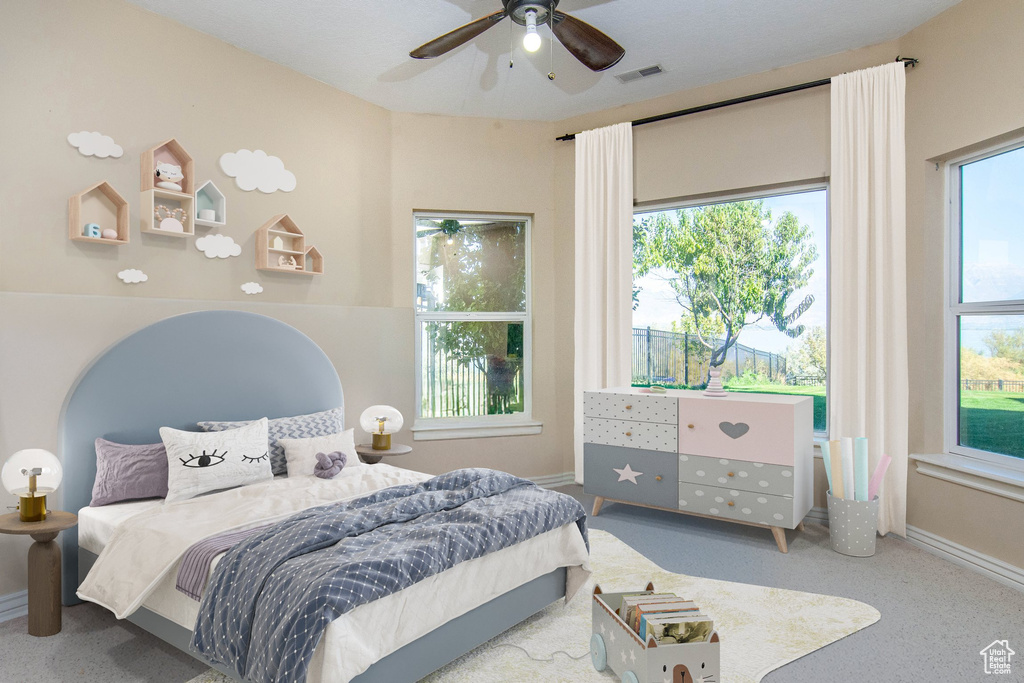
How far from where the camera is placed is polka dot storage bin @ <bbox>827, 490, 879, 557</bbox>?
10.6 ft

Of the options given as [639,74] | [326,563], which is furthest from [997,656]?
[639,74]

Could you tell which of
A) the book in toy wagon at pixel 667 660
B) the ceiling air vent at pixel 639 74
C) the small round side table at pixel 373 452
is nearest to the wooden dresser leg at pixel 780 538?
the book in toy wagon at pixel 667 660

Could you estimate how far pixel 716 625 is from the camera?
8.29 feet

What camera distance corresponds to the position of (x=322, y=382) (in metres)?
3.76

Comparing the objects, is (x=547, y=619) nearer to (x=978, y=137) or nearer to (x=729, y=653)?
(x=729, y=653)

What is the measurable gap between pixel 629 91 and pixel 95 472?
150 inches

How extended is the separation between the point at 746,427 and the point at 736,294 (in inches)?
45.9

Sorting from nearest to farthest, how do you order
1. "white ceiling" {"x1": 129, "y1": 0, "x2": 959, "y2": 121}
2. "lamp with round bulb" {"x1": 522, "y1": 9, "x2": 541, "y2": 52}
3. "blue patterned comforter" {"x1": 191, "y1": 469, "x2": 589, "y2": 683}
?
1. "blue patterned comforter" {"x1": 191, "y1": 469, "x2": 589, "y2": 683}
2. "lamp with round bulb" {"x1": 522, "y1": 9, "x2": 541, "y2": 52}
3. "white ceiling" {"x1": 129, "y1": 0, "x2": 959, "y2": 121}

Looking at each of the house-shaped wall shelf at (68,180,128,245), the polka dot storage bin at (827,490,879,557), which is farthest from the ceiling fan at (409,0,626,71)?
the polka dot storage bin at (827,490,879,557)

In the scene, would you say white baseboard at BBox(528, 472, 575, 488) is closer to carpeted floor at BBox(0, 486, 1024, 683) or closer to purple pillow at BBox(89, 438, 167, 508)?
carpeted floor at BBox(0, 486, 1024, 683)

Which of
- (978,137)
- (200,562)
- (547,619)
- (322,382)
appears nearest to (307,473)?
(322,382)

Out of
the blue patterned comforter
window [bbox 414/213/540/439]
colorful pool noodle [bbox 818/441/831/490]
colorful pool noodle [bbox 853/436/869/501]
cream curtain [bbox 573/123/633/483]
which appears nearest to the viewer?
the blue patterned comforter

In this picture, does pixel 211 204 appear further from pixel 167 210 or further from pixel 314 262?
pixel 314 262

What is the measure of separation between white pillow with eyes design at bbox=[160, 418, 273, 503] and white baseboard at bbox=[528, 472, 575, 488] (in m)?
2.24
